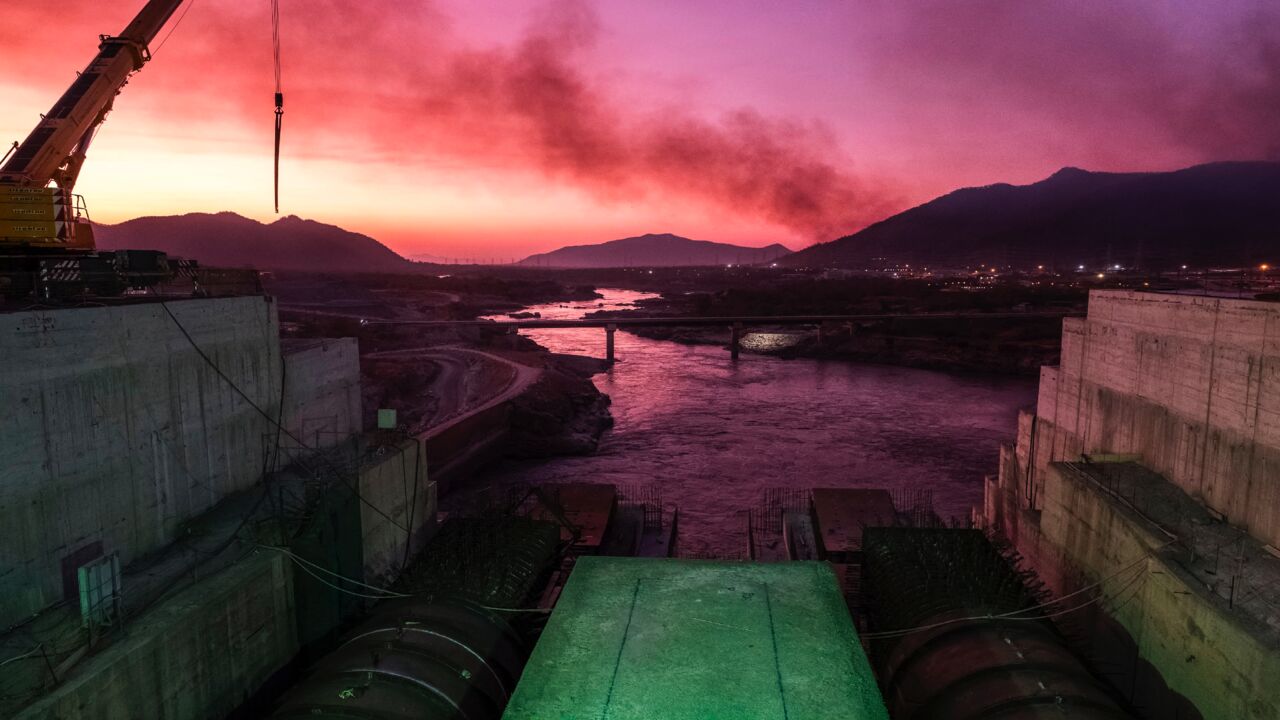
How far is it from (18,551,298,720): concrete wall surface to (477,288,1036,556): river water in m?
19.3

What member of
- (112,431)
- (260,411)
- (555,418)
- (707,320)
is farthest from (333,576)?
(707,320)

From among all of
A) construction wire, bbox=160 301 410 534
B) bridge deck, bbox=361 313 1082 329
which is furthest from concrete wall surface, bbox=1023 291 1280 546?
bridge deck, bbox=361 313 1082 329

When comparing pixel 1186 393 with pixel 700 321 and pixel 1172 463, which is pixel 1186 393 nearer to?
pixel 1172 463

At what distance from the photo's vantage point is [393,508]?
77.5 feet

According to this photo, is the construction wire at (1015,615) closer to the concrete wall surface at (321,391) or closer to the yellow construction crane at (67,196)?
the concrete wall surface at (321,391)

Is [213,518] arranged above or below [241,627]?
above

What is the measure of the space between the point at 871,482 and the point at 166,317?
3751 cm

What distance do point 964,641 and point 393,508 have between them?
676 inches

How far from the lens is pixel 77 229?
1853 cm

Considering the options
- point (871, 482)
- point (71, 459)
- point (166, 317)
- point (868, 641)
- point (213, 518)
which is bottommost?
point (871, 482)

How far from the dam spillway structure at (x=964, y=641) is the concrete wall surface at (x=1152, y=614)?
1.59 metres

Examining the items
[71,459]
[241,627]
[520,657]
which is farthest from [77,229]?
[520,657]

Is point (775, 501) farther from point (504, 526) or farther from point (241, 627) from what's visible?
point (241, 627)

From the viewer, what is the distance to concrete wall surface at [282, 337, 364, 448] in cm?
2280
